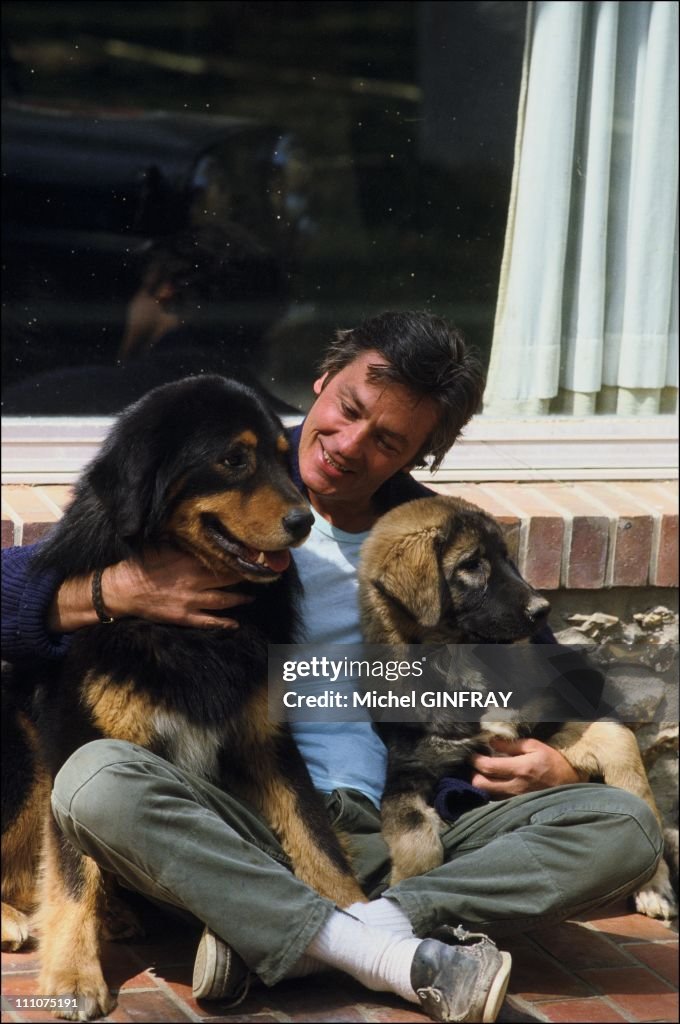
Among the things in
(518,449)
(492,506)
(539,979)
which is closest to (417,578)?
(492,506)

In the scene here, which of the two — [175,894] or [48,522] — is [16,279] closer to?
[48,522]

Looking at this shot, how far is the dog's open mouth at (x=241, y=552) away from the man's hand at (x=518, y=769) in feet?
2.45

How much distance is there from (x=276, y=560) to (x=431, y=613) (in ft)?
1.36

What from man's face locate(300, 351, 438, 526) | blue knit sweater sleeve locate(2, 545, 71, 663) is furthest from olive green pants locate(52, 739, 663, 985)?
man's face locate(300, 351, 438, 526)

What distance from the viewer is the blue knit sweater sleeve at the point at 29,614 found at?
2816 millimetres

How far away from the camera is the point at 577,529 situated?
12.4ft

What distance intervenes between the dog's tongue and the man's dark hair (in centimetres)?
47

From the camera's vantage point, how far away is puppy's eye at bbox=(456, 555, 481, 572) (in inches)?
118

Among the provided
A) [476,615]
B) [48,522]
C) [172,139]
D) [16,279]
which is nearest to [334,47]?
[172,139]

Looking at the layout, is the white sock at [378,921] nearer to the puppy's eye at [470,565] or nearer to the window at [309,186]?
the puppy's eye at [470,565]

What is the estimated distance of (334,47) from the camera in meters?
4.18

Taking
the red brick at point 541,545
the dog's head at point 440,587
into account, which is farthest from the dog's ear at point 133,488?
the red brick at point 541,545

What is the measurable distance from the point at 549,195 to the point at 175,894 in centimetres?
253

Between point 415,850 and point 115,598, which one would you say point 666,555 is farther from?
point 115,598
